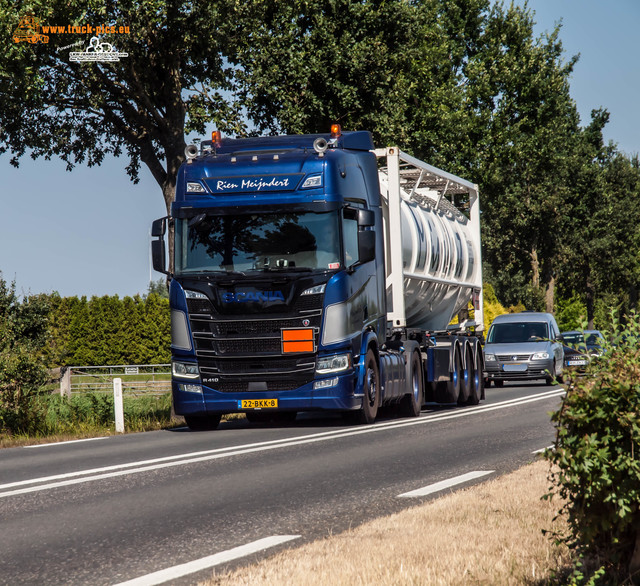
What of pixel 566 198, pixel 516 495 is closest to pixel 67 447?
pixel 516 495

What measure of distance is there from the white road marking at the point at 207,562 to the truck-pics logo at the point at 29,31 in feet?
40.5

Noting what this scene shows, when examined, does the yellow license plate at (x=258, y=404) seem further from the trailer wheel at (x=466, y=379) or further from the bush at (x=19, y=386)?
the trailer wheel at (x=466, y=379)

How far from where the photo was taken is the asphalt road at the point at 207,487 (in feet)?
19.7

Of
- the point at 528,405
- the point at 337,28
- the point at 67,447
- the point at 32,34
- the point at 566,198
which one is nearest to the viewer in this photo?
the point at 67,447

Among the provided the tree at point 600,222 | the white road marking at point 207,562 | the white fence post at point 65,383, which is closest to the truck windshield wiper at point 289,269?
the white road marking at point 207,562

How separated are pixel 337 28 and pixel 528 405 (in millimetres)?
11835

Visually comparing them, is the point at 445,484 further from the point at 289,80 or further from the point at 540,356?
Answer: the point at 540,356

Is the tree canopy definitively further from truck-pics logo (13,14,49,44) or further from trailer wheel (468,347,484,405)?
trailer wheel (468,347,484,405)

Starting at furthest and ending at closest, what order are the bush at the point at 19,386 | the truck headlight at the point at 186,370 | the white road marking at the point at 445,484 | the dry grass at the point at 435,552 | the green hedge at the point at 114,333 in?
the green hedge at the point at 114,333, the bush at the point at 19,386, the truck headlight at the point at 186,370, the white road marking at the point at 445,484, the dry grass at the point at 435,552

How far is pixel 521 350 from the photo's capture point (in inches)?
1139

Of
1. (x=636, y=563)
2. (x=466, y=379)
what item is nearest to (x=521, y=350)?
(x=466, y=379)

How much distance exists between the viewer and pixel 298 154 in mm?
14711

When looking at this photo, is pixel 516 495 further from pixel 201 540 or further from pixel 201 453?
pixel 201 453

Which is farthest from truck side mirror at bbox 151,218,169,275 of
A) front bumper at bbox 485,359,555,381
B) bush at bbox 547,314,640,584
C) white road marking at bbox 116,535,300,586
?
front bumper at bbox 485,359,555,381
